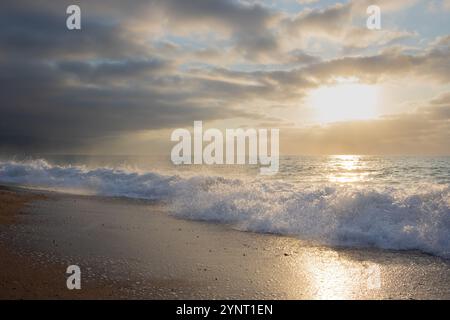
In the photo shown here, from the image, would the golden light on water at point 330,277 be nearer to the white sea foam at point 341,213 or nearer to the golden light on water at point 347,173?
the white sea foam at point 341,213

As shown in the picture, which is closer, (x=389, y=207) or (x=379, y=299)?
(x=379, y=299)

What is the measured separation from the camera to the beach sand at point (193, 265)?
7.00 meters

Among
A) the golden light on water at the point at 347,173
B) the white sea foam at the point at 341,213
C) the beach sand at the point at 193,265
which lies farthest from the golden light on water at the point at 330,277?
the golden light on water at the point at 347,173

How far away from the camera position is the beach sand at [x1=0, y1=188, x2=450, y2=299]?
700 cm

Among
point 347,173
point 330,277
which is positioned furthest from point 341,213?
point 347,173

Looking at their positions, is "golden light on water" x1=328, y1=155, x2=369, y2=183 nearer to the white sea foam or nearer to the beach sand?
the white sea foam

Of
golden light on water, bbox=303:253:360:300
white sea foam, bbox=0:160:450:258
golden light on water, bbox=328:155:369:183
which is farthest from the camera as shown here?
golden light on water, bbox=328:155:369:183

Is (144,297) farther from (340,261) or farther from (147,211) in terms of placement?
(147,211)

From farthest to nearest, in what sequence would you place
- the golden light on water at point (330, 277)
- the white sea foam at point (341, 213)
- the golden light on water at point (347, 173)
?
the golden light on water at point (347, 173)
the white sea foam at point (341, 213)
the golden light on water at point (330, 277)

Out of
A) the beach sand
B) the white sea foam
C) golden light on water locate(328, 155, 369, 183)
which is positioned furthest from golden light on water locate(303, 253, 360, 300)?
golden light on water locate(328, 155, 369, 183)

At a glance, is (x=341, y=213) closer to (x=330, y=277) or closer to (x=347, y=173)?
(x=330, y=277)

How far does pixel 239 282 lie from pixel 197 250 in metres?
2.78

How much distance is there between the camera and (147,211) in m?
17.6
